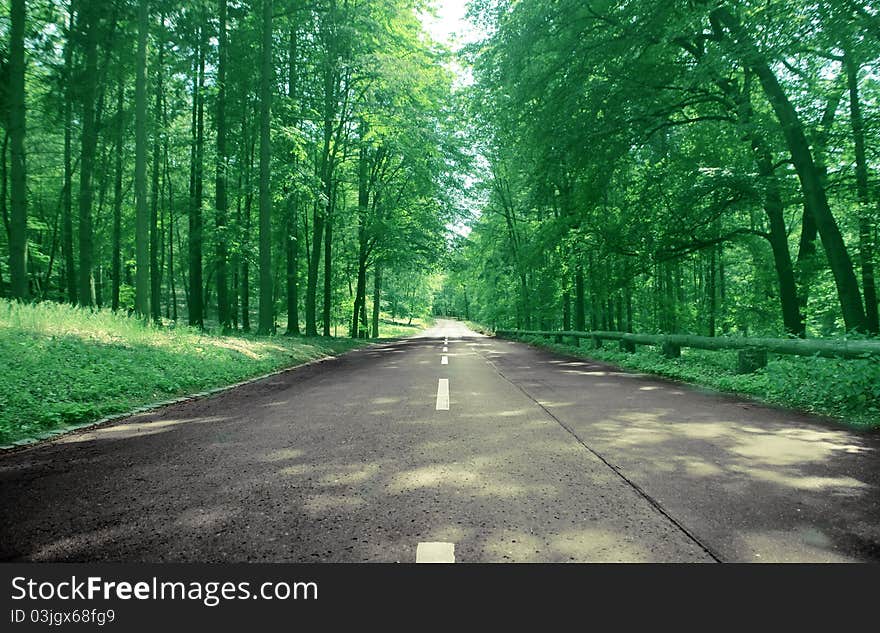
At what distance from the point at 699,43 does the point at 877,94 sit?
453 cm

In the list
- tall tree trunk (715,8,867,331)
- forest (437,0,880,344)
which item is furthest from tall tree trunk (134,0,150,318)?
tall tree trunk (715,8,867,331)

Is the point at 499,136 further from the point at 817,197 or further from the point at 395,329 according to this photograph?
the point at 395,329

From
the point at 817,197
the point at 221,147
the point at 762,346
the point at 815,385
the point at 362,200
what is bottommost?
the point at 815,385

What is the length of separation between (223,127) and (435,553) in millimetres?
17549

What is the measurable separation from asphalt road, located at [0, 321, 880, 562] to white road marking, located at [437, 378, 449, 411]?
10.2 inches

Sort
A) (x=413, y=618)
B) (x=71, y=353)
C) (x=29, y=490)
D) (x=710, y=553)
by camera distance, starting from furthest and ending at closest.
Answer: (x=71, y=353)
(x=29, y=490)
(x=710, y=553)
(x=413, y=618)

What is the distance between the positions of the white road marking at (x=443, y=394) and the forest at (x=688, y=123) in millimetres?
7427

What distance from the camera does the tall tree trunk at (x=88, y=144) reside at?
13039 mm

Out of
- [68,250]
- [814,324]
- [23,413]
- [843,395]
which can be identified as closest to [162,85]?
[68,250]

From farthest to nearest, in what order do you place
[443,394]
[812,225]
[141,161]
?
[812,225] < [141,161] < [443,394]

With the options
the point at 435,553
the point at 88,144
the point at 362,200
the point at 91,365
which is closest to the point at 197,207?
the point at 88,144

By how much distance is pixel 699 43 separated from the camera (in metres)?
12.0

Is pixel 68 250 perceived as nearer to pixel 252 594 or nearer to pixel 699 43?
pixel 252 594

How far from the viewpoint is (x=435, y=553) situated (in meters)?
2.09
